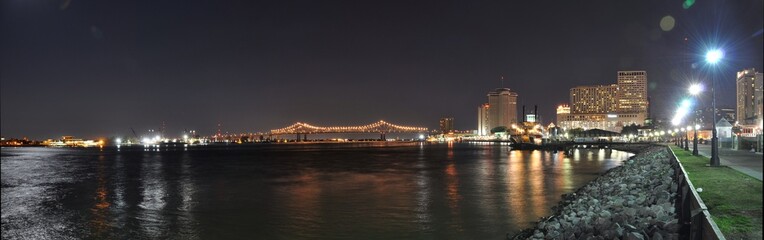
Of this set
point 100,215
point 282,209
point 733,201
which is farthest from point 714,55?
point 100,215

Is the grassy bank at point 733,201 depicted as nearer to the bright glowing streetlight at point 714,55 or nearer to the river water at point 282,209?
the bright glowing streetlight at point 714,55

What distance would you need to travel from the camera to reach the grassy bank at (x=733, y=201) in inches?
366

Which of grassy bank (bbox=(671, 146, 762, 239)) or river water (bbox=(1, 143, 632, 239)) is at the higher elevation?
grassy bank (bbox=(671, 146, 762, 239))

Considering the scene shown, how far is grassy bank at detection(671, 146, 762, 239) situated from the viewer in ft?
30.5

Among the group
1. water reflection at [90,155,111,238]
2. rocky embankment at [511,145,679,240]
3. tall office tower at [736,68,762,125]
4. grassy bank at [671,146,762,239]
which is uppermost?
tall office tower at [736,68,762,125]

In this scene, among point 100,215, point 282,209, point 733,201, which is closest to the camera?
point 733,201

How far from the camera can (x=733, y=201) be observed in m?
12.4

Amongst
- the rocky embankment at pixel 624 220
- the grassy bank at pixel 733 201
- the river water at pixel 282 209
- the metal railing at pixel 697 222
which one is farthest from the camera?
the river water at pixel 282 209

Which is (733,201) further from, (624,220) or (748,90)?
(748,90)

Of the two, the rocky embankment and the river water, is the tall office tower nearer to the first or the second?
the river water

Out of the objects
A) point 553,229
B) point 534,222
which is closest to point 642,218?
point 553,229

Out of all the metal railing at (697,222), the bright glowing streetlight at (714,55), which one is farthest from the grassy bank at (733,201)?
the bright glowing streetlight at (714,55)

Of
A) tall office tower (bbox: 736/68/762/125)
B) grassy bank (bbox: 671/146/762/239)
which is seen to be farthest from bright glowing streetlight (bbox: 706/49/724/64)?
tall office tower (bbox: 736/68/762/125)

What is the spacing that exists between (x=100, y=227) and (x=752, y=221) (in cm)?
1705
